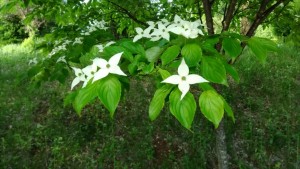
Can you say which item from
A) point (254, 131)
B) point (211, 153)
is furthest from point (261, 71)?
point (211, 153)

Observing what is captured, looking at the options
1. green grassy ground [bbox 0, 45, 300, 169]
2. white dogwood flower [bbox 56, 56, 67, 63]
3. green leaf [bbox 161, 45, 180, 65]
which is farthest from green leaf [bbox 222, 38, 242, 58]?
green grassy ground [bbox 0, 45, 300, 169]

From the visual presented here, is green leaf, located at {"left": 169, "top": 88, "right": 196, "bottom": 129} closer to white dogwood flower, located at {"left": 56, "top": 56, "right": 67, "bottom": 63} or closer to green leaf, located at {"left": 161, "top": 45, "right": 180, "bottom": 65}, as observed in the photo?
green leaf, located at {"left": 161, "top": 45, "right": 180, "bottom": 65}

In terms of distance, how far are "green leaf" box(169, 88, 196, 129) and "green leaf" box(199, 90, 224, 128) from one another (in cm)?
4

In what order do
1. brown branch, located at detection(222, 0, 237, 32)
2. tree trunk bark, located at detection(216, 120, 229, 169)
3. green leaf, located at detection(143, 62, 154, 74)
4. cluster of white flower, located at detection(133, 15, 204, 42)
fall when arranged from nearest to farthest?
1. green leaf, located at detection(143, 62, 154, 74)
2. cluster of white flower, located at detection(133, 15, 204, 42)
3. brown branch, located at detection(222, 0, 237, 32)
4. tree trunk bark, located at detection(216, 120, 229, 169)

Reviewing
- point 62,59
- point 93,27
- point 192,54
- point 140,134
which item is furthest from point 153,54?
point 140,134

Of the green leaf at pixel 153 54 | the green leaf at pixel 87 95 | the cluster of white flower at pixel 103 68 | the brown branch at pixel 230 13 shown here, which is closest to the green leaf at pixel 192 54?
→ the green leaf at pixel 153 54

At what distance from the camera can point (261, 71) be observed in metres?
6.98

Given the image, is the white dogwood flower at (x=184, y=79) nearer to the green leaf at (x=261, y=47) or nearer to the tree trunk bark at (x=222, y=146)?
the green leaf at (x=261, y=47)

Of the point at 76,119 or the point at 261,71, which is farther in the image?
the point at 261,71

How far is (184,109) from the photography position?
1.12 m

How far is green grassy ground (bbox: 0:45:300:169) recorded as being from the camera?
4637mm

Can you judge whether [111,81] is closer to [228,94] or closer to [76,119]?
[76,119]

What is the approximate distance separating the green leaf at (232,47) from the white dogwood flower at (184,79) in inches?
10.4

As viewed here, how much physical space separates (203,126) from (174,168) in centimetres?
95
